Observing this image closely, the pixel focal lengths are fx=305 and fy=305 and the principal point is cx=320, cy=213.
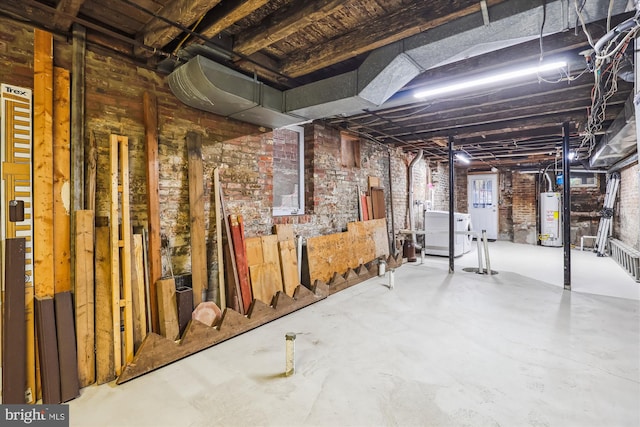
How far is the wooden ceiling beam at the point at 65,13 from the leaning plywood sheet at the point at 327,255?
3.09 m

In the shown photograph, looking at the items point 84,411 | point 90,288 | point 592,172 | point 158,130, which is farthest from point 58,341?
point 592,172

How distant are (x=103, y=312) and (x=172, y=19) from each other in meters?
2.17

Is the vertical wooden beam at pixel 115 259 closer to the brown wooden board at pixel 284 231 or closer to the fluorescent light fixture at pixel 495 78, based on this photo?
the brown wooden board at pixel 284 231

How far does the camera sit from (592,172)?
27.5ft

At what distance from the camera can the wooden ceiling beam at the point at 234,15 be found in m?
1.98

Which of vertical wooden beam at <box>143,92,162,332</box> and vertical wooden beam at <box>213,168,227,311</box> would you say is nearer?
vertical wooden beam at <box>143,92,162,332</box>

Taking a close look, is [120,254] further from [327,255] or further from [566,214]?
[566,214]

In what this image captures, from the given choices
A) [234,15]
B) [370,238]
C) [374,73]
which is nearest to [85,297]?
[234,15]

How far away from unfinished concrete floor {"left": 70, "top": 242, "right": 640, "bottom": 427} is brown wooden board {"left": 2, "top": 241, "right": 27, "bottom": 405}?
0.38m

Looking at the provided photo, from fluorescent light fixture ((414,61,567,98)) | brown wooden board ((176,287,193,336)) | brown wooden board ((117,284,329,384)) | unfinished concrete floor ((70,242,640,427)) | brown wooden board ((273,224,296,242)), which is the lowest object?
unfinished concrete floor ((70,242,640,427))

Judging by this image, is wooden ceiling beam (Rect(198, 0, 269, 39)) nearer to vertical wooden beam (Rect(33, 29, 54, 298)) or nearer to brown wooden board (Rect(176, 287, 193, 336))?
vertical wooden beam (Rect(33, 29, 54, 298))

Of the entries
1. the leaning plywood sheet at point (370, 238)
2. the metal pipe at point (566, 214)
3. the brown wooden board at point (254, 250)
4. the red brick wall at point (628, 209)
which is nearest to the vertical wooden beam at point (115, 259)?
the brown wooden board at point (254, 250)

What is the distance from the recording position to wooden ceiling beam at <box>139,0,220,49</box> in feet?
6.50

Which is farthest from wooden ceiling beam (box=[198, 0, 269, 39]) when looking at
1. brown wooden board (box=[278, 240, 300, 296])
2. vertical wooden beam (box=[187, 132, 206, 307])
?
brown wooden board (box=[278, 240, 300, 296])
